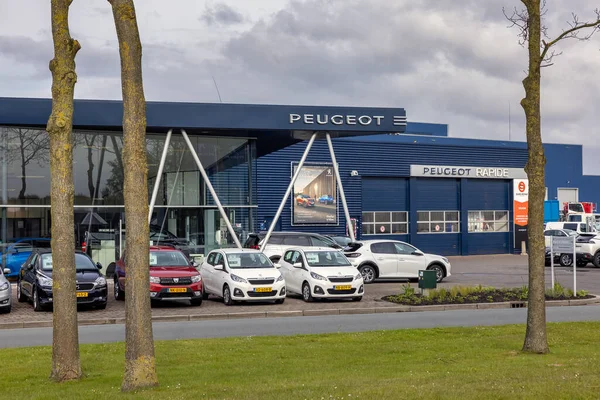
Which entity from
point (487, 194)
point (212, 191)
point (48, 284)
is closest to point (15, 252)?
point (212, 191)

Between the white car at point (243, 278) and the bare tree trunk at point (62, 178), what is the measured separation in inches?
494

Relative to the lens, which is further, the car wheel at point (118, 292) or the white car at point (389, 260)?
the white car at point (389, 260)

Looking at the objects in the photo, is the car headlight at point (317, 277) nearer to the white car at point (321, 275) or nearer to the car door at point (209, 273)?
the white car at point (321, 275)

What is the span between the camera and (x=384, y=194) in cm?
5275

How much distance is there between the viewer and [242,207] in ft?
110

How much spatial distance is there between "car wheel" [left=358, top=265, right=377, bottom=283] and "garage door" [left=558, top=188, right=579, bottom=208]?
4791cm

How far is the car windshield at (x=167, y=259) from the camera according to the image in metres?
24.3

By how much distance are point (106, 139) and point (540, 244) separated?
21991mm

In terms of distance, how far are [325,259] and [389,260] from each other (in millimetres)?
5785

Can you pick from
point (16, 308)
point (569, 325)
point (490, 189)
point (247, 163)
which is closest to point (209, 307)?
point (16, 308)

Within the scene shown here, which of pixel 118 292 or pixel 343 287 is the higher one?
pixel 343 287

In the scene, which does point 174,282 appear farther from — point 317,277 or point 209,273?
point 317,277

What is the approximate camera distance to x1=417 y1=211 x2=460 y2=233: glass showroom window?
53.7 m

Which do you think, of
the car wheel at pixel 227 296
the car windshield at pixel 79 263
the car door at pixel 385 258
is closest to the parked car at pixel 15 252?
the car windshield at pixel 79 263
